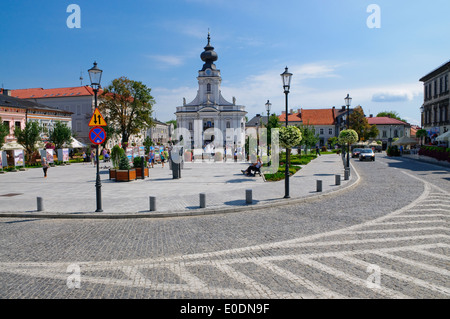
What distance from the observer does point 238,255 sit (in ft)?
22.6

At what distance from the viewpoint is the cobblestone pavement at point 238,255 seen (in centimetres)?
531

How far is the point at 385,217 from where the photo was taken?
995 centimetres

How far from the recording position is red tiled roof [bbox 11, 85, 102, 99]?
70562mm

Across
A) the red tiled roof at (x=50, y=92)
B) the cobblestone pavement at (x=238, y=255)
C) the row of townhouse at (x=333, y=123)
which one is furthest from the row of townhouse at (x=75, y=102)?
the cobblestone pavement at (x=238, y=255)

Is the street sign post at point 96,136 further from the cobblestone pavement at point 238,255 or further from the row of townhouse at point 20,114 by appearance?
the row of townhouse at point 20,114

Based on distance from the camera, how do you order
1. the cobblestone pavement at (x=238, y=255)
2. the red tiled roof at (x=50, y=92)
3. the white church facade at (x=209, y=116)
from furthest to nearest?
the white church facade at (x=209, y=116) → the red tiled roof at (x=50, y=92) → the cobblestone pavement at (x=238, y=255)

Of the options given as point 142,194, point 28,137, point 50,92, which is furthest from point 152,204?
point 50,92

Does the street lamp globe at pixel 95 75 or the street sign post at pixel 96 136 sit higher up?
the street lamp globe at pixel 95 75

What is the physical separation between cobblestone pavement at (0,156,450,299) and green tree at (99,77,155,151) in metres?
44.9

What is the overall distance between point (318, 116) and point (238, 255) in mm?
94436

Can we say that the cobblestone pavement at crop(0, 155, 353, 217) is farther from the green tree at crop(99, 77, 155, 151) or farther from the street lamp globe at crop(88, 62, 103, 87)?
the green tree at crop(99, 77, 155, 151)

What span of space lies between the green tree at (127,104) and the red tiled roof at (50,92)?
19.8 m

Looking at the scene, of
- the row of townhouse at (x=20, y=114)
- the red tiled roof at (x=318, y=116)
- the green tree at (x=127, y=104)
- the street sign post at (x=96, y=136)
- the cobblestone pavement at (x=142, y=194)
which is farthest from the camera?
the red tiled roof at (x=318, y=116)
